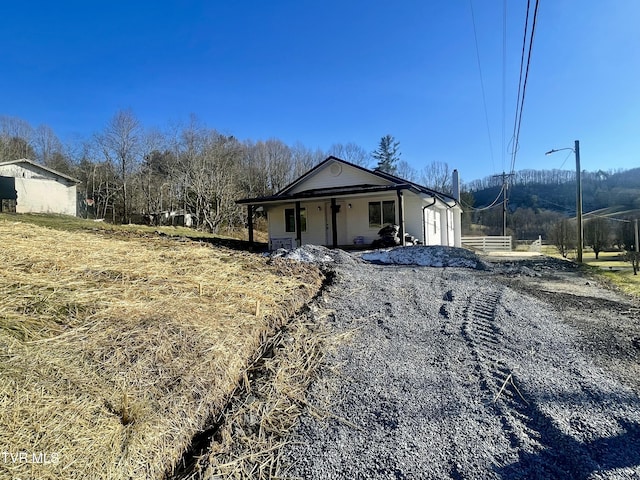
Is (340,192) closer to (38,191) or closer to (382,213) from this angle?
(382,213)

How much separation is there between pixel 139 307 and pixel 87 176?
35990 mm

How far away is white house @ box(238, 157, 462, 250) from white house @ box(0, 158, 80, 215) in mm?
15587

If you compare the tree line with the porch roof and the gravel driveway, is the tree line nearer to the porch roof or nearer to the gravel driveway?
the porch roof

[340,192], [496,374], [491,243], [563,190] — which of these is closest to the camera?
[496,374]

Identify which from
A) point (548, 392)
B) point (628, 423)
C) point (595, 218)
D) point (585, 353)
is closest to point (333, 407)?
point (548, 392)

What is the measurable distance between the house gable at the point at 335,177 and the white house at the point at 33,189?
16847mm

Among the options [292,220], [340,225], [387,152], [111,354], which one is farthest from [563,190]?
[111,354]

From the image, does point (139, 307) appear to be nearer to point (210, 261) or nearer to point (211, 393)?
point (211, 393)

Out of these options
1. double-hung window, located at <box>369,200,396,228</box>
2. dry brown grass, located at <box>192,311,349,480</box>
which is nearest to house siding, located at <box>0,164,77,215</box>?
double-hung window, located at <box>369,200,396,228</box>

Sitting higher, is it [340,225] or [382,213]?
[382,213]

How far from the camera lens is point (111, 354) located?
2088 millimetres

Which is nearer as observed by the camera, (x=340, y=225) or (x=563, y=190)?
(x=340, y=225)

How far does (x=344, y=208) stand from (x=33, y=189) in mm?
20267

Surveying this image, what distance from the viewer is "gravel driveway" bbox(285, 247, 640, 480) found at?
180 cm
